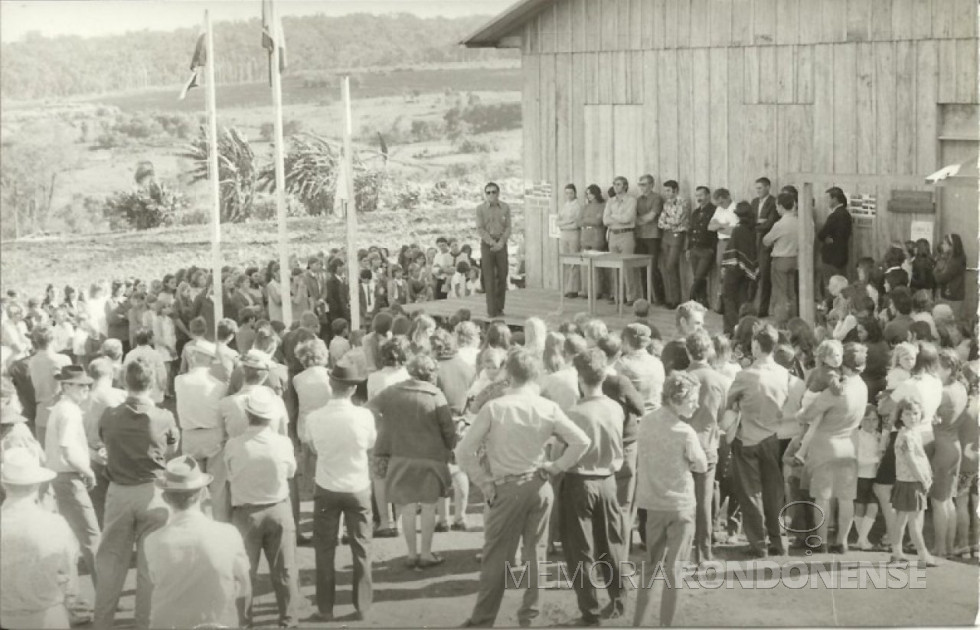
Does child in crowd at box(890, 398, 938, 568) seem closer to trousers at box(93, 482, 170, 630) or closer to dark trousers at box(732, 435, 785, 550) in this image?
dark trousers at box(732, 435, 785, 550)

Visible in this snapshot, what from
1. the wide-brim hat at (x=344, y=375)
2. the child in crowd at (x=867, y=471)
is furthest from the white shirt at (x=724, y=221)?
the wide-brim hat at (x=344, y=375)

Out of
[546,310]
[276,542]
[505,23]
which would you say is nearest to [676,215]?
[546,310]

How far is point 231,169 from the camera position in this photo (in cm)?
2931

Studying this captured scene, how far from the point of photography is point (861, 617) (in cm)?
996

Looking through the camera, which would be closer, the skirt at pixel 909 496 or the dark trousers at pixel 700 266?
the skirt at pixel 909 496

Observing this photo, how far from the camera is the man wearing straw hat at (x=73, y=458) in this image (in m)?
9.85

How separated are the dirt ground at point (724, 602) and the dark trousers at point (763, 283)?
559 cm

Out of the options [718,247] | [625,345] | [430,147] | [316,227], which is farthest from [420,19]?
[625,345]

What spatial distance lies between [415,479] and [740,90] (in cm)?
821

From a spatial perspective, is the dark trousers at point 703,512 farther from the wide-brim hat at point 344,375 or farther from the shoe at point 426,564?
the wide-brim hat at point 344,375

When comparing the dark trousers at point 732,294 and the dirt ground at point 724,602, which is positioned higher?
the dark trousers at point 732,294

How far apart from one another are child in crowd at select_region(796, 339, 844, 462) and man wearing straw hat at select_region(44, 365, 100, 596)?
526 cm

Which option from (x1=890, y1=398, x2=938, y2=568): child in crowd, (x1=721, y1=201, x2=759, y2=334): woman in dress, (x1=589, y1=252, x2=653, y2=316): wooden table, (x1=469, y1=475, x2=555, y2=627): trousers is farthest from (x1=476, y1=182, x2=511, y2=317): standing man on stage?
(x1=469, y1=475, x2=555, y2=627): trousers

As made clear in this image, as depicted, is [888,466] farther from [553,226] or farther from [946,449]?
[553,226]
